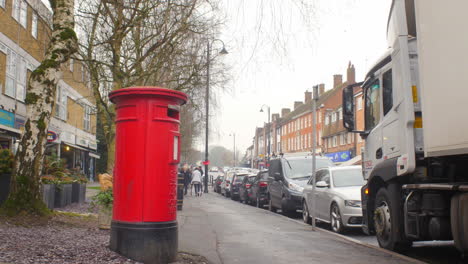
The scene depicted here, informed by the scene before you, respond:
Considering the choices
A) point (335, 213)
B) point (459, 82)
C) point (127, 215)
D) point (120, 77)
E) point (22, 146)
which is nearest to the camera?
point (459, 82)

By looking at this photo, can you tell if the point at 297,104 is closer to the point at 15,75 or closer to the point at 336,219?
the point at 15,75

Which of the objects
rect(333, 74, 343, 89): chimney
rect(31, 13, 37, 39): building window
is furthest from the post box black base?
rect(333, 74, 343, 89): chimney

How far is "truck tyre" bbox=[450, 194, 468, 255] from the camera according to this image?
18.4 ft

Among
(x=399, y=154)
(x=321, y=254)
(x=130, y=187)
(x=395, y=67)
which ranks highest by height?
(x=395, y=67)

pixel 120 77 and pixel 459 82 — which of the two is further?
pixel 120 77

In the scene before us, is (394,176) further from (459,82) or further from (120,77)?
(120,77)

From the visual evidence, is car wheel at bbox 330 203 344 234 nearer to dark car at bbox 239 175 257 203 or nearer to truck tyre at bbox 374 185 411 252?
truck tyre at bbox 374 185 411 252

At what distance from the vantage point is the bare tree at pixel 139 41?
1356 cm

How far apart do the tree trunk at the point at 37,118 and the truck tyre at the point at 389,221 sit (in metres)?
5.65

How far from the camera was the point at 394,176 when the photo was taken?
7.47m

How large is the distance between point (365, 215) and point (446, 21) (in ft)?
13.9

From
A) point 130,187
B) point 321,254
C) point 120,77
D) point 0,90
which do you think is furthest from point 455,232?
point 0,90

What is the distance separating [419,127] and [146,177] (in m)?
3.72

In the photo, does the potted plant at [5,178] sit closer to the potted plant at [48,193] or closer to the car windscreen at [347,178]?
the potted plant at [48,193]
